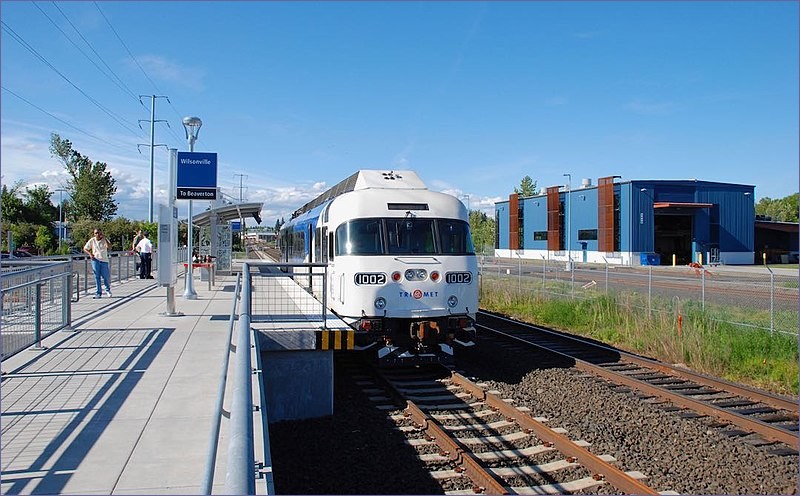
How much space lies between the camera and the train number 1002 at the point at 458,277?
1081cm

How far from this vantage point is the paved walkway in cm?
486

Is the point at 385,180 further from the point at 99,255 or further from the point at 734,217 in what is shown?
the point at 734,217

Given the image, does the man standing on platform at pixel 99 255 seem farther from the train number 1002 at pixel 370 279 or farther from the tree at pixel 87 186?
the tree at pixel 87 186

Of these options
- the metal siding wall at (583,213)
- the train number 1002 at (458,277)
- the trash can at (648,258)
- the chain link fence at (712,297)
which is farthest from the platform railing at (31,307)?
the metal siding wall at (583,213)

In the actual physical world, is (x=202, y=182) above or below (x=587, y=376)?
above

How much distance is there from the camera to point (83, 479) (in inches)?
189

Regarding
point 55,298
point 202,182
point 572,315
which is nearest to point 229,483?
point 55,298

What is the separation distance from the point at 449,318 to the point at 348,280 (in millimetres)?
1796

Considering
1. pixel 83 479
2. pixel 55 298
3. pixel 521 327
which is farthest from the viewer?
pixel 521 327

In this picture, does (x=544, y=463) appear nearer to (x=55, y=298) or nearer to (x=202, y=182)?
(x=55, y=298)

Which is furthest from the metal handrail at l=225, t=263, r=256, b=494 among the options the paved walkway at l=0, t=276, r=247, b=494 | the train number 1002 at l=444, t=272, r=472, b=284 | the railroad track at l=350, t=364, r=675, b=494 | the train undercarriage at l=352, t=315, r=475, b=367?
the train number 1002 at l=444, t=272, r=472, b=284

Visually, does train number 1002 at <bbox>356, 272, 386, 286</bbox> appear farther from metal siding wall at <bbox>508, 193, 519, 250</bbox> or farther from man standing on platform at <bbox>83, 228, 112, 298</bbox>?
metal siding wall at <bbox>508, 193, 519, 250</bbox>

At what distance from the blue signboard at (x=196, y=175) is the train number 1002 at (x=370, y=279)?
7008mm

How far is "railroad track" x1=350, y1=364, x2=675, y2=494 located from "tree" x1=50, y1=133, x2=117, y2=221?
56059 millimetres
